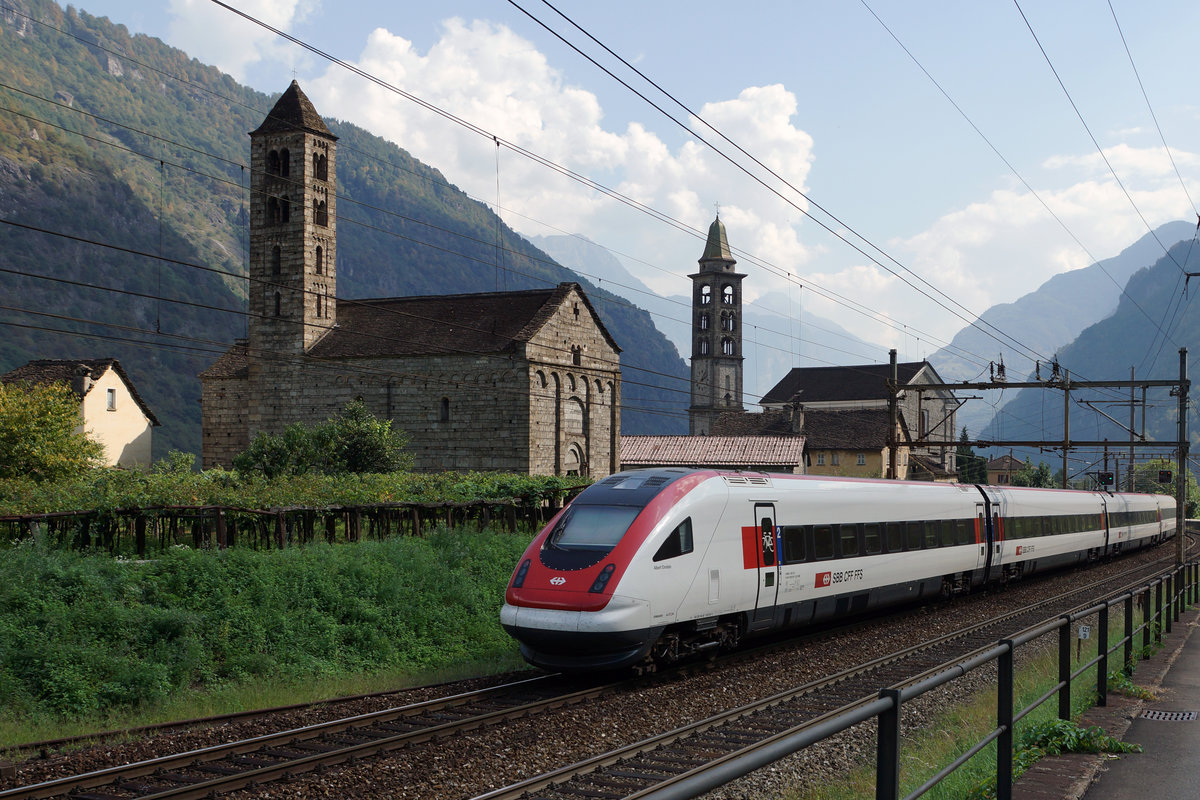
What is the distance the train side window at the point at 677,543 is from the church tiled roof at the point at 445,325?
39904 millimetres

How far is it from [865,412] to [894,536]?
62.2m

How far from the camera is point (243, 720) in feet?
41.1

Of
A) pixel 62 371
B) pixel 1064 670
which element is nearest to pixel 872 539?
pixel 1064 670

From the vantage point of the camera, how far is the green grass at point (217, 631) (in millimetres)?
13914

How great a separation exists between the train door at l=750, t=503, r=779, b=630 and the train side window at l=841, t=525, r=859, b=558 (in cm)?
260

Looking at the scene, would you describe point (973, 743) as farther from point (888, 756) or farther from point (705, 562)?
point (888, 756)

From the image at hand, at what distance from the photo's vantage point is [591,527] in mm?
14617

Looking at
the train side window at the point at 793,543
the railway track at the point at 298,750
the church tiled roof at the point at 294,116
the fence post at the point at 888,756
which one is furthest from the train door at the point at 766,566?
the church tiled roof at the point at 294,116

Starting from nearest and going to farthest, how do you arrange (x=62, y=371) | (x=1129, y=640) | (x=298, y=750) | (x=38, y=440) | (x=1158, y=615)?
(x=298, y=750) → (x=1129, y=640) → (x=1158, y=615) → (x=38, y=440) → (x=62, y=371)

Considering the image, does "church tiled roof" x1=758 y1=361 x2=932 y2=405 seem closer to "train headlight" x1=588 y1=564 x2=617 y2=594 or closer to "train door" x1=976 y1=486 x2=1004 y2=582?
"train door" x1=976 y1=486 x2=1004 y2=582

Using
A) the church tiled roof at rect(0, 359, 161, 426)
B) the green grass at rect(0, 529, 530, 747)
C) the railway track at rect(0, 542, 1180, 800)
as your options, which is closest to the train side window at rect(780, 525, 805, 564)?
the railway track at rect(0, 542, 1180, 800)

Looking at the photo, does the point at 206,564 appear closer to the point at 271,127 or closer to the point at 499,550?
the point at 499,550

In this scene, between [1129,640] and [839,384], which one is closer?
[1129,640]

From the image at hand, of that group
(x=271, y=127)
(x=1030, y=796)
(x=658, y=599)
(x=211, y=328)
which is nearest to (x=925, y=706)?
(x=658, y=599)
